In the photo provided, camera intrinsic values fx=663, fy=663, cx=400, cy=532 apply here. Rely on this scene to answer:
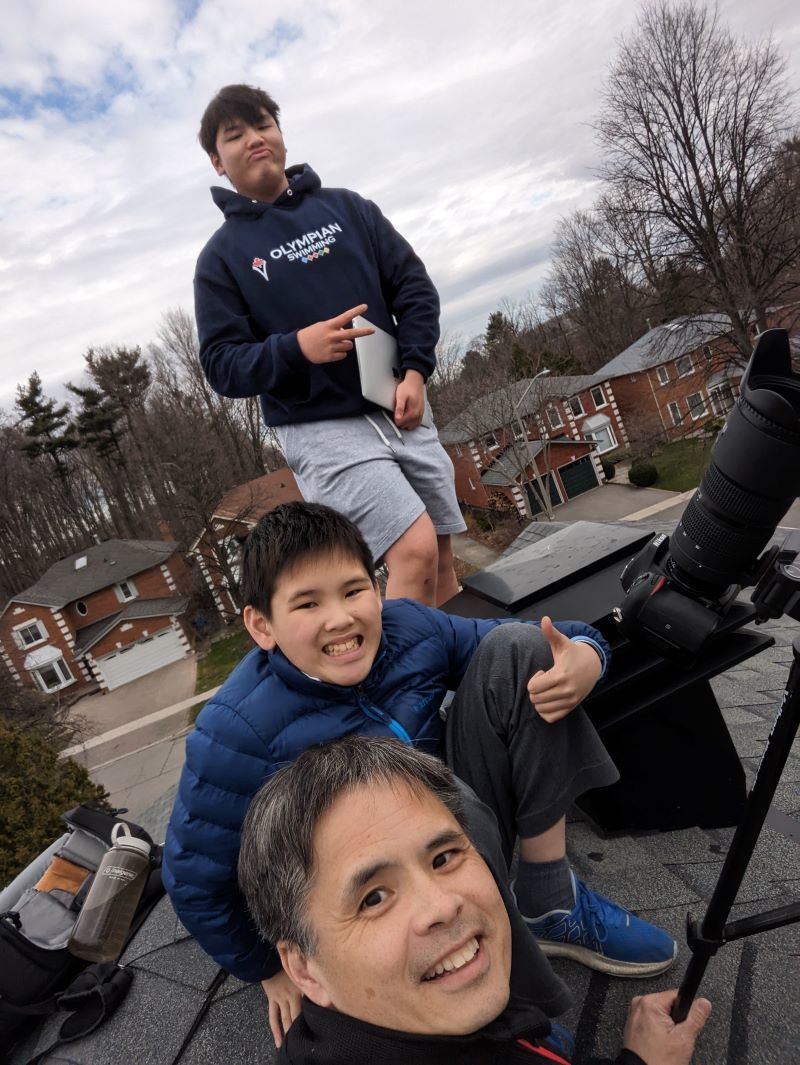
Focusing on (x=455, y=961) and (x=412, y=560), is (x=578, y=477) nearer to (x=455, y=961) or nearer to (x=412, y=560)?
(x=412, y=560)

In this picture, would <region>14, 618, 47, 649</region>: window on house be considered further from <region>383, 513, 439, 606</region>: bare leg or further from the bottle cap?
<region>383, 513, 439, 606</region>: bare leg

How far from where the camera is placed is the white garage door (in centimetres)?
2900

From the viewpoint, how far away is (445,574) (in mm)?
3256

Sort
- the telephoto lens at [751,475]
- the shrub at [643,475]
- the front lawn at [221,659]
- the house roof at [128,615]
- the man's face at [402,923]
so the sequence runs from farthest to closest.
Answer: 1. the shrub at [643,475]
2. the house roof at [128,615]
3. the front lawn at [221,659]
4. the telephoto lens at [751,475]
5. the man's face at [402,923]

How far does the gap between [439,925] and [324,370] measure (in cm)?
206

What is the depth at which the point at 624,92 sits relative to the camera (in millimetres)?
20250

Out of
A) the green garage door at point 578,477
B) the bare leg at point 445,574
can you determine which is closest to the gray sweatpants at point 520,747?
the bare leg at point 445,574

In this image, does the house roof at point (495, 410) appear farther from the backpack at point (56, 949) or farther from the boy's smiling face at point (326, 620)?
the boy's smiling face at point (326, 620)

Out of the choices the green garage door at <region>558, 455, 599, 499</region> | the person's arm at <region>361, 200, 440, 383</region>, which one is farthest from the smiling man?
the green garage door at <region>558, 455, 599, 499</region>

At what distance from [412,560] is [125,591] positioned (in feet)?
104

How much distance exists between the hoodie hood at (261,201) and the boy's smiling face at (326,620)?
1.67 metres

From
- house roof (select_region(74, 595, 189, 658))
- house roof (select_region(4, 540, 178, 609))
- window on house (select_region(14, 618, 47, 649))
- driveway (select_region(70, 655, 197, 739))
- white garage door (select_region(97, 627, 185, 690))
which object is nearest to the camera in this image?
driveway (select_region(70, 655, 197, 739))

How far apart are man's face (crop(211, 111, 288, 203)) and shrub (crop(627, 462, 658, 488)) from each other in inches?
1181

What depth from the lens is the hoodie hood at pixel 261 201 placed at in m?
2.69
